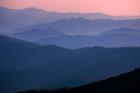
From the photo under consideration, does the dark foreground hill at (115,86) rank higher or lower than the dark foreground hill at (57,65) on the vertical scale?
lower

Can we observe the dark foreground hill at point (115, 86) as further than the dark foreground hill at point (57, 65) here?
No

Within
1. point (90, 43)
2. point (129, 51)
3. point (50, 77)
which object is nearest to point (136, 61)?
point (129, 51)

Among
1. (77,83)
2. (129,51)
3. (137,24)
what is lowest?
(77,83)

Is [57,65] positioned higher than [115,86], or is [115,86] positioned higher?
[57,65]

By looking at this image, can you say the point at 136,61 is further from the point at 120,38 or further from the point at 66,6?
the point at 66,6

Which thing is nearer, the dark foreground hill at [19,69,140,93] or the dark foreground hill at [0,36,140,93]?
the dark foreground hill at [19,69,140,93]

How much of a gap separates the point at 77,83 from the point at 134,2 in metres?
1.87

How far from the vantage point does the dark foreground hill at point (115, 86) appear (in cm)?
688

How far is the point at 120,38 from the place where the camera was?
8.09 metres

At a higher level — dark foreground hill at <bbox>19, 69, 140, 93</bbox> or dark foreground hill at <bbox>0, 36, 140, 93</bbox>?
dark foreground hill at <bbox>0, 36, 140, 93</bbox>

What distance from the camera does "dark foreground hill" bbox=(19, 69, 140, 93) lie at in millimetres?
6883

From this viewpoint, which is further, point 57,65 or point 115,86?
point 57,65

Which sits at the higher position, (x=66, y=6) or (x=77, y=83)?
(x=66, y=6)

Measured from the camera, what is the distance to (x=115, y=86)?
706 centimetres
